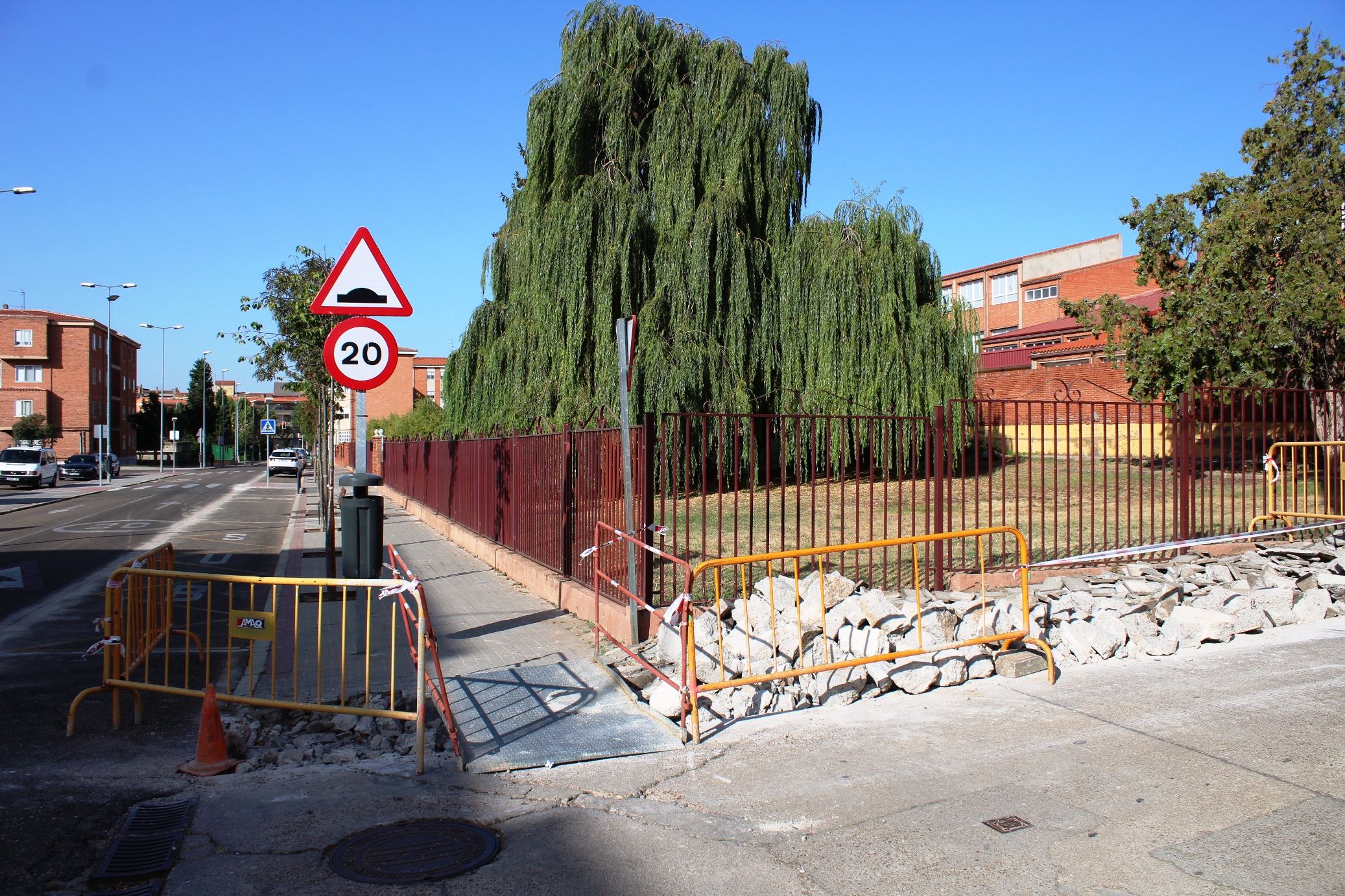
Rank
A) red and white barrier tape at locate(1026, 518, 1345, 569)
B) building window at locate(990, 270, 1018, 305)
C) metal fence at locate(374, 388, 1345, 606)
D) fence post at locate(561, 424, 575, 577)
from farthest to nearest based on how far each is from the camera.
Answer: building window at locate(990, 270, 1018, 305)
fence post at locate(561, 424, 575, 577)
metal fence at locate(374, 388, 1345, 606)
red and white barrier tape at locate(1026, 518, 1345, 569)

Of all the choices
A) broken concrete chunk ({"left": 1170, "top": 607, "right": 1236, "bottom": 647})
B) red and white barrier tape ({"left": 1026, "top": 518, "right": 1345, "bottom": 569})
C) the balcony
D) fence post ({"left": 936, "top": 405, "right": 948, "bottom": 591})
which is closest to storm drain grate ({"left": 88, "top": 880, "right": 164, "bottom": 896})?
red and white barrier tape ({"left": 1026, "top": 518, "right": 1345, "bottom": 569})

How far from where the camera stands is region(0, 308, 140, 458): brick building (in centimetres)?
7275

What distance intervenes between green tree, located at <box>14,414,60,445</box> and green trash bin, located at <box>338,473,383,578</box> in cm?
7153

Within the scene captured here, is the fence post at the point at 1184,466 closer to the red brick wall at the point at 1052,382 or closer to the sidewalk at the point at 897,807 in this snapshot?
the sidewalk at the point at 897,807

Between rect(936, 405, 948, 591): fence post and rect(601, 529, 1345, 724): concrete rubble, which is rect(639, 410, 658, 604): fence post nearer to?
rect(601, 529, 1345, 724): concrete rubble

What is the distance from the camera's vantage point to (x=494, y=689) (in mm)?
6762

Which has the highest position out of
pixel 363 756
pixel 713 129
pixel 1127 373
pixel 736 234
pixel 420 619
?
pixel 713 129

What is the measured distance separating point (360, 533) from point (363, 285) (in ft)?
6.37

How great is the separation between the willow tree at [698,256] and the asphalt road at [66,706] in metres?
6.84

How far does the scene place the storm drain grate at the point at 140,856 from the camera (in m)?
3.89

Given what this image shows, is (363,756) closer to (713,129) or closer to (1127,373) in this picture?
(713,129)

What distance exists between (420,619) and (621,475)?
3.57 metres

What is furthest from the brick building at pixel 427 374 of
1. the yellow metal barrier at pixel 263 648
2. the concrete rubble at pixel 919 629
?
the concrete rubble at pixel 919 629


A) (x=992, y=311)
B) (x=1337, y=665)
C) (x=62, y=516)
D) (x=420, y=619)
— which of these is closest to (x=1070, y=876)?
(x=420, y=619)
